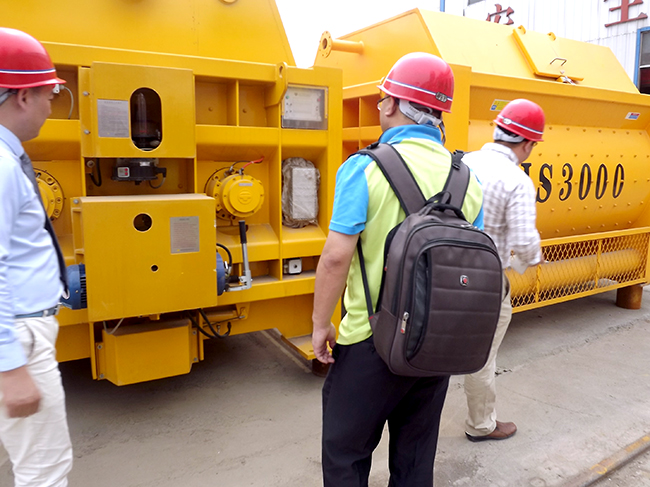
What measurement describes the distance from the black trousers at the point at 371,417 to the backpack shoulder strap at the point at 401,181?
1.41ft

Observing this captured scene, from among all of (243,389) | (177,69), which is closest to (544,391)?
(243,389)

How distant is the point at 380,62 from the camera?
157 inches

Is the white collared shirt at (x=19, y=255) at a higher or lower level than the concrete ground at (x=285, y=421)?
higher

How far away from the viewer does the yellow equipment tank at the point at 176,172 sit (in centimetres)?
241

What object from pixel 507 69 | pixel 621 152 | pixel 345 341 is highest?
pixel 507 69

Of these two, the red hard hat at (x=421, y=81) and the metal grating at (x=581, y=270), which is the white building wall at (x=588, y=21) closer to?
the metal grating at (x=581, y=270)

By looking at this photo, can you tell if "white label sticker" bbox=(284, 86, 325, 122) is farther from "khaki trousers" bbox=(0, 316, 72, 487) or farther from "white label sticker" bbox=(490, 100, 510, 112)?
"khaki trousers" bbox=(0, 316, 72, 487)

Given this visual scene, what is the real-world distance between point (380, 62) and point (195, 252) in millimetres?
2249

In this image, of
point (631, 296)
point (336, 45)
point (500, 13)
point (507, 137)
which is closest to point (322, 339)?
point (507, 137)

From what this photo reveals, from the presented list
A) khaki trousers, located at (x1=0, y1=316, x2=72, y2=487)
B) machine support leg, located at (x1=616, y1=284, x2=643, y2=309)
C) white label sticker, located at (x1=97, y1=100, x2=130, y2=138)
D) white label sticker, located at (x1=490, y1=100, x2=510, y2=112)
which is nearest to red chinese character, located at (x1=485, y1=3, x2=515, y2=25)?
machine support leg, located at (x1=616, y1=284, x2=643, y2=309)

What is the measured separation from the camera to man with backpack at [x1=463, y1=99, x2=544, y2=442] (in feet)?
7.86

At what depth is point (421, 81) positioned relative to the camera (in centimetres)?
161

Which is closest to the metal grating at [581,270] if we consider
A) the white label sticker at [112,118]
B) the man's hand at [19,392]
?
the white label sticker at [112,118]

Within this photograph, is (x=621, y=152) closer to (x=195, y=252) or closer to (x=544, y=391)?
(x=544, y=391)
